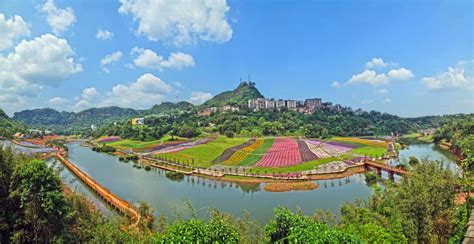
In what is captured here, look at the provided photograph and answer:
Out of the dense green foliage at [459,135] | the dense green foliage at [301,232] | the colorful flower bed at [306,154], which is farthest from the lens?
the colorful flower bed at [306,154]

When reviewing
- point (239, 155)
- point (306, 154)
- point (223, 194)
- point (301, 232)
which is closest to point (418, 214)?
point (301, 232)

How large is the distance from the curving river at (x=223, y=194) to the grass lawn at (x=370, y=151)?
14.7m

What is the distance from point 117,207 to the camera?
2562 cm

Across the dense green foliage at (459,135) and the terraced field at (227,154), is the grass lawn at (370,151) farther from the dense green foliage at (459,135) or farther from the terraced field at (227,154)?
the terraced field at (227,154)

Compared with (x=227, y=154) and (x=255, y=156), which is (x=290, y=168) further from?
(x=227, y=154)

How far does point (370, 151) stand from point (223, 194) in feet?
120

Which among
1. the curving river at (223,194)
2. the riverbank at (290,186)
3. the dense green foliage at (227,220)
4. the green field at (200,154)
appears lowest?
the curving river at (223,194)

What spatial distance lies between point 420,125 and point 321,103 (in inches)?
1973

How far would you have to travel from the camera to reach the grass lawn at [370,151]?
52.6 metres

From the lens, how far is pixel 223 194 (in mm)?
31344

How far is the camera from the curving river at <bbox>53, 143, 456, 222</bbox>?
2566 cm

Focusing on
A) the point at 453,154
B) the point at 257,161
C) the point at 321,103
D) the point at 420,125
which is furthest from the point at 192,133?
the point at 420,125

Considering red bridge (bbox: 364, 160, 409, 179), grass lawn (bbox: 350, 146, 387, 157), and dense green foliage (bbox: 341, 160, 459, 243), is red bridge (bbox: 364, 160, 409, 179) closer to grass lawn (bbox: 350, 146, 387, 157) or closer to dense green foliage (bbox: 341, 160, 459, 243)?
grass lawn (bbox: 350, 146, 387, 157)

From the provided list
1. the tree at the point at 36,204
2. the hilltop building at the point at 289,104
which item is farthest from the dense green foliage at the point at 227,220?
the hilltop building at the point at 289,104
